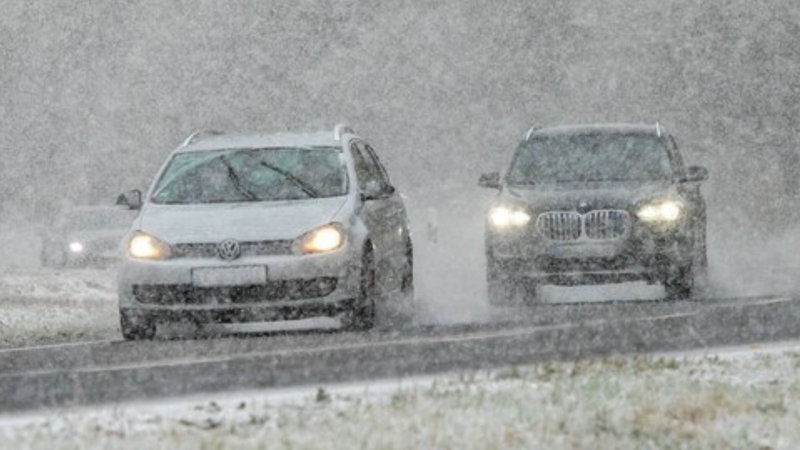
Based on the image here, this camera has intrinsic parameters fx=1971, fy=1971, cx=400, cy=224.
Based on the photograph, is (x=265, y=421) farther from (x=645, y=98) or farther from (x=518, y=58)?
(x=518, y=58)

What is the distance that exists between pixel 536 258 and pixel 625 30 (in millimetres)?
76940

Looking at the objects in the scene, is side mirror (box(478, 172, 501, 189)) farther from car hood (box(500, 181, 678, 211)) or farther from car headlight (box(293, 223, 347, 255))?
car headlight (box(293, 223, 347, 255))

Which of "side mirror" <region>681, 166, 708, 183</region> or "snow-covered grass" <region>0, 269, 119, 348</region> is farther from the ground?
"side mirror" <region>681, 166, 708, 183</region>

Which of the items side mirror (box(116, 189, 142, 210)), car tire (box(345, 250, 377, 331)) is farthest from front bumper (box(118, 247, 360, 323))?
side mirror (box(116, 189, 142, 210))

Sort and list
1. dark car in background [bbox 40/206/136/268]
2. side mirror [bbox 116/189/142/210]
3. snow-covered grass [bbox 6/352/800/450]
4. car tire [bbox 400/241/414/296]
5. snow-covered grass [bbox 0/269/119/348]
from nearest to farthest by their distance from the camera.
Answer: snow-covered grass [bbox 6/352/800/450], side mirror [bbox 116/189/142/210], car tire [bbox 400/241/414/296], snow-covered grass [bbox 0/269/119/348], dark car in background [bbox 40/206/136/268]

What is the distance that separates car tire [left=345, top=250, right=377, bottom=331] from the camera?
14383 mm

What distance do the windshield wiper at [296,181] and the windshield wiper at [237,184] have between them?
0.26 m

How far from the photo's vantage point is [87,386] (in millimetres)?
10633

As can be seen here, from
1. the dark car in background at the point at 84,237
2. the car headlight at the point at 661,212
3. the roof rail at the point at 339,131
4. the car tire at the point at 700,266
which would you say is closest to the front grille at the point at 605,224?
the car headlight at the point at 661,212

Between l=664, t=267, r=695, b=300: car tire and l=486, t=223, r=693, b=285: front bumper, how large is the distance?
0.10 m

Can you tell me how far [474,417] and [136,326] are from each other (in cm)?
639

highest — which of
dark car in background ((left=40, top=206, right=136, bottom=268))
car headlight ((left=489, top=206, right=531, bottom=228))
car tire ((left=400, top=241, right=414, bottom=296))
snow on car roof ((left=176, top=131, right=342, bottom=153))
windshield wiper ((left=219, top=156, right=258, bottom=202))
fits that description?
snow on car roof ((left=176, top=131, right=342, bottom=153))

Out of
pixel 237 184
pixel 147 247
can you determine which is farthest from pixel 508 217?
pixel 147 247

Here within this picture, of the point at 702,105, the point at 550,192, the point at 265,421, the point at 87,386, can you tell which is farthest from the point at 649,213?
the point at 702,105
